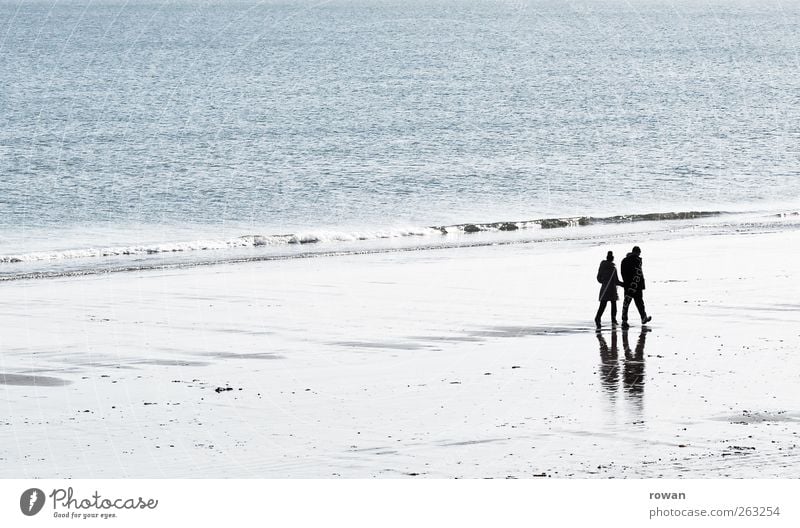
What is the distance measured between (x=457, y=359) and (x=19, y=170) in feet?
192

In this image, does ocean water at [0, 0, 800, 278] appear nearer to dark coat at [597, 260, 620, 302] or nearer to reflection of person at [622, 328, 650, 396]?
dark coat at [597, 260, 620, 302]

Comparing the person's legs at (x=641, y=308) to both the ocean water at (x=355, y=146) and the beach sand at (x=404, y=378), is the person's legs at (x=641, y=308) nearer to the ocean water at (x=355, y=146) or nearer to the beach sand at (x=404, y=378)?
the beach sand at (x=404, y=378)

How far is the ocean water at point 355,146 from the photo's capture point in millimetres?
55906

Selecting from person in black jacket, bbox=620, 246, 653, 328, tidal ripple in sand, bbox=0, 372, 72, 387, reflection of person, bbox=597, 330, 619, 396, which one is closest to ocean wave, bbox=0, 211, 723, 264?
person in black jacket, bbox=620, 246, 653, 328

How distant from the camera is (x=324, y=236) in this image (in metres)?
51.1

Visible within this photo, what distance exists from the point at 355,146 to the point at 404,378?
209 feet

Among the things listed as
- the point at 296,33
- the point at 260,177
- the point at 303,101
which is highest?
the point at 296,33

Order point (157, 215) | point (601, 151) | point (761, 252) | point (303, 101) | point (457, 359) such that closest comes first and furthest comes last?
1. point (457, 359)
2. point (761, 252)
3. point (157, 215)
4. point (601, 151)
5. point (303, 101)

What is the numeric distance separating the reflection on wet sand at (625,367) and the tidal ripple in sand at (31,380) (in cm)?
831

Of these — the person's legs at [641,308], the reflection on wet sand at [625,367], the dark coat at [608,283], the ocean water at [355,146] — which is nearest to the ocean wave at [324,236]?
the ocean water at [355,146]

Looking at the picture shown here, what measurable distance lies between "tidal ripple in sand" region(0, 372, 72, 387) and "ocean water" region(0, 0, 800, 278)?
831 inches

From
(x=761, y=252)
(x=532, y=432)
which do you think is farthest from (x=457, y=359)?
(x=761, y=252)

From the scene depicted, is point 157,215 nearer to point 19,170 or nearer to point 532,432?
point 19,170

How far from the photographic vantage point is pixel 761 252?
130ft
